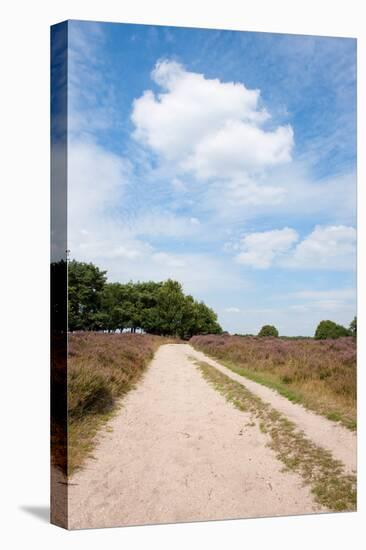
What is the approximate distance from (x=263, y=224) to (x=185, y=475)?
3.40m

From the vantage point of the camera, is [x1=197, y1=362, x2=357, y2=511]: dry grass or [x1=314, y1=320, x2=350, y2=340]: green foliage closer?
[x1=197, y1=362, x2=357, y2=511]: dry grass

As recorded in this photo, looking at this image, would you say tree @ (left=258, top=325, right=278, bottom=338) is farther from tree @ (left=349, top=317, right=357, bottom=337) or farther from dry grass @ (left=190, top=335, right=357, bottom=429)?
tree @ (left=349, top=317, right=357, bottom=337)

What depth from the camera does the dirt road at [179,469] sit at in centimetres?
697

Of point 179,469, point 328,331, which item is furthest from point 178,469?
point 328,331

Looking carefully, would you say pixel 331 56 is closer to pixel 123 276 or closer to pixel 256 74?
pixel 256 74

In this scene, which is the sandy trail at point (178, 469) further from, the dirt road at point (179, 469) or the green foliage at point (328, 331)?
the green foliage at point (328, 331)

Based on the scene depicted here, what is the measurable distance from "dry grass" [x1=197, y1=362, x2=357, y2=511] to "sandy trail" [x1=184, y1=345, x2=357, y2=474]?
94 millimetres

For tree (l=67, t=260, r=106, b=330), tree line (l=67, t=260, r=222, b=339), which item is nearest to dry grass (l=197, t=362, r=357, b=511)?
tree line (l=67, t=260, r=222, b=339)

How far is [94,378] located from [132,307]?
100 centimetres

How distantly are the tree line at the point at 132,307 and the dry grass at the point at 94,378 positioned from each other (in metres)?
0.18

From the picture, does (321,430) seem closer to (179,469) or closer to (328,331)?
(328,331)

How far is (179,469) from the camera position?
727 centimetres

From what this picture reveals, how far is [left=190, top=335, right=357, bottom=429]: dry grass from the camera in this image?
837cm

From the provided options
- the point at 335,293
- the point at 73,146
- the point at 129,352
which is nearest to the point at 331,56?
the point at 335,293
